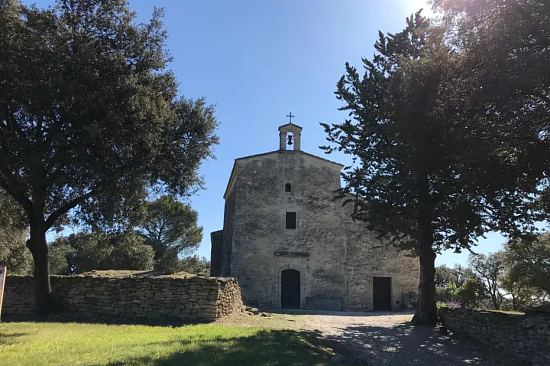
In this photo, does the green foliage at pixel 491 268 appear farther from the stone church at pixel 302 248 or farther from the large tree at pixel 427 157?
the large tree at pixel 427 157

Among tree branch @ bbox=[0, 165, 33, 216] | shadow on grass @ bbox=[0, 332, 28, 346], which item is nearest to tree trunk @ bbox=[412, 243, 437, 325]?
shadow on grass @ bbox=[0, 332, 28, 346]

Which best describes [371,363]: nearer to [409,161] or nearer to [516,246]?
[409,161]

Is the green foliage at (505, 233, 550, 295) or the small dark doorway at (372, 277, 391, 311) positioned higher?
the green foliage at (505, 233, 550, 295)

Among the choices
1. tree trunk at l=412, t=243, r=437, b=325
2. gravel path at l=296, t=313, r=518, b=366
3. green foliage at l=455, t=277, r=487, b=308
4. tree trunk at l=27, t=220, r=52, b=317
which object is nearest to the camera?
gravel path at l=296, t=313, r=518, b=366

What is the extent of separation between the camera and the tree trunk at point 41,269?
16.4 meters

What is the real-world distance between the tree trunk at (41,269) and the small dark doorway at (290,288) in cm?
1639

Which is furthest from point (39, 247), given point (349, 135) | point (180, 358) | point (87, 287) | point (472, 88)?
point (472, 88)

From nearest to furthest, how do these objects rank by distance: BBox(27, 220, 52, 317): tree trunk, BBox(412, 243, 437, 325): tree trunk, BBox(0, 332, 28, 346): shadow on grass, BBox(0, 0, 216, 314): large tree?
BBox(0, 332, 28, 346): shadow on grass, BBox(0, 0, 216, 314): large tree, BBox(27, 220, 52, 317): tree trunk, BBox(412, 243, 437, 325): tree trunk

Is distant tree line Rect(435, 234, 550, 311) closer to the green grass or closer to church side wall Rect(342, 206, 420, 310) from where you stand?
church side wall Rect(342, 206, 420, 310)

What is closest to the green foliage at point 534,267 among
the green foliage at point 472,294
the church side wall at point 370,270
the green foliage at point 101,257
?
the green foliage at point 472,294

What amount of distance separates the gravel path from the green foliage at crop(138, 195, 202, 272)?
32205 mm

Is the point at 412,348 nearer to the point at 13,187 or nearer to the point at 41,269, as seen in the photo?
the point at 41,269

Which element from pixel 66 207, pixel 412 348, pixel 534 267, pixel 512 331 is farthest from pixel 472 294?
pixel 66 207

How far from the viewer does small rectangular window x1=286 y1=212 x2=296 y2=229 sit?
31.2m
